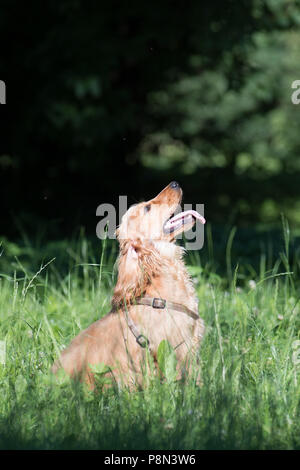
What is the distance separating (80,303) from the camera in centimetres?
518

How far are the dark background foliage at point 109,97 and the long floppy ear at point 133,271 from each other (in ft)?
17.3

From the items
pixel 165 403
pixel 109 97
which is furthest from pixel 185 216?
pixel 109 97

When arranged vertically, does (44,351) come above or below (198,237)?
below

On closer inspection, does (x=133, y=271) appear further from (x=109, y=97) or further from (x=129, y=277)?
(x=109, y=97)

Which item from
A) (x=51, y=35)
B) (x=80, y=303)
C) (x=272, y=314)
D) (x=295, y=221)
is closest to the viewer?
(x=272, y=314)

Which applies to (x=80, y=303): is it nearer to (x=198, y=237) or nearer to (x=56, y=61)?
(x=198, y=237)

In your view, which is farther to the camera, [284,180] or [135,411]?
[284,180]

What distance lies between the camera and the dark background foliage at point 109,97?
9.25 m

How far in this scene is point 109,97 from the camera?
34.9 ft

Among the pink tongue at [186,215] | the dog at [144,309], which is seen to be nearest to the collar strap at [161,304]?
the dog at [144,309]

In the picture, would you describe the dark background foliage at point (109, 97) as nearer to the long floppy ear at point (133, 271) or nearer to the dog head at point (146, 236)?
the dog head at point (146, 236)

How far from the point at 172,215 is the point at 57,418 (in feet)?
5.35

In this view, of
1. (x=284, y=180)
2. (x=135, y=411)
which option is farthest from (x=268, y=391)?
(x=284, y=180)

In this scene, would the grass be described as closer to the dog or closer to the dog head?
the dog
